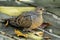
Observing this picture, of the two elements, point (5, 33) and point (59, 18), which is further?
point (59, 18)

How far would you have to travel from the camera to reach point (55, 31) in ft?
11.3

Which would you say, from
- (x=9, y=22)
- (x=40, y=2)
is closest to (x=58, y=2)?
(x=40, y=2)

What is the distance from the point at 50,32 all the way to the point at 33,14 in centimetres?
41

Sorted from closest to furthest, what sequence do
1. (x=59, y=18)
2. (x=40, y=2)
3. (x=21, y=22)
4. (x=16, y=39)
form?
(x=16, y=39)
(x=21, y=22)
(x=59, y=18)
(x=40, y=2)

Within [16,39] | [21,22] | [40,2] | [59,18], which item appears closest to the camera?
[16,39]

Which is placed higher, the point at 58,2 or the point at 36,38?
the point at 58,2

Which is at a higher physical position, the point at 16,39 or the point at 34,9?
the point at 34,9

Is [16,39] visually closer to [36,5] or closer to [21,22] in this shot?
[21,22]

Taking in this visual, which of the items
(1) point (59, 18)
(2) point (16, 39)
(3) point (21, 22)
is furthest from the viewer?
(1) point (59, 18)

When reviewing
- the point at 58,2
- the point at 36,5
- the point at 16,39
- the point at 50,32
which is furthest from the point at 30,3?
the point at 16,39

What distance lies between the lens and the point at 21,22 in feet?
11.0

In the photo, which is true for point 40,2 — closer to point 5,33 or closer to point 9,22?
point 9,22

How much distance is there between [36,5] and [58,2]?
0.45 metres

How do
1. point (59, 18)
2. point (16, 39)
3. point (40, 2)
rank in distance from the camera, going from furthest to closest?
point (40, 2), point (59, 18), point (16, 39)
